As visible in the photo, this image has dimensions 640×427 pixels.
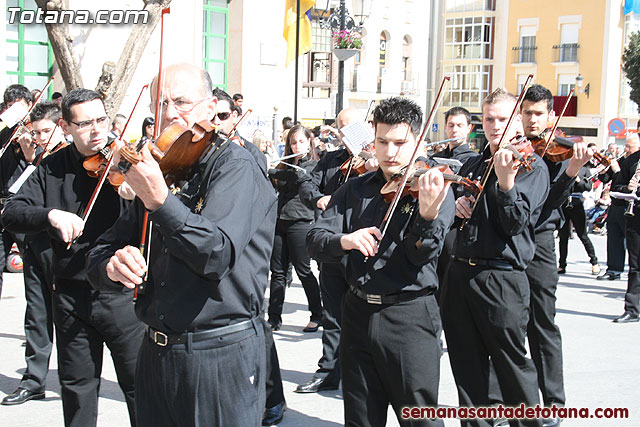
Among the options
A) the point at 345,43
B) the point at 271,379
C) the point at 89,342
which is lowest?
the point at 271,379

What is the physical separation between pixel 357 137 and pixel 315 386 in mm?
2094

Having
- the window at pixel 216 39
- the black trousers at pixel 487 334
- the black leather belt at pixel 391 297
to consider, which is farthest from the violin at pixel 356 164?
the window at pixel 216 39

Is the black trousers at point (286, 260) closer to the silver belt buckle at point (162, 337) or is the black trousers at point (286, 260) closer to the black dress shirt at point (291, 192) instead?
the black dress shirt at point (291, 192)

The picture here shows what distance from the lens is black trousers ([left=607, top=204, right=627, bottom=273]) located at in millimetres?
11117

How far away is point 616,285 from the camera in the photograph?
1129 centimetres

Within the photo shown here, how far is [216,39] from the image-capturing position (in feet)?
66.5

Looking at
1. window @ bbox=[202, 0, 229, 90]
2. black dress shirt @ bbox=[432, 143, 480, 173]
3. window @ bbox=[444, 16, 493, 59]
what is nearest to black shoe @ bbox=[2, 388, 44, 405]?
black dress shirt @ bbox=[432, 143, 480, 173]

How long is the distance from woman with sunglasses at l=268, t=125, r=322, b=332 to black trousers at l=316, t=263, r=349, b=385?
1.11 meters

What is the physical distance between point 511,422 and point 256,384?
6.96 feet

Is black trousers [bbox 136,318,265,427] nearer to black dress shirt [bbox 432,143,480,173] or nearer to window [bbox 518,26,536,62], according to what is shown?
black dress shirt [bbox 432,143,480,173]

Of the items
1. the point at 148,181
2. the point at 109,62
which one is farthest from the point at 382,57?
the point at 148,181

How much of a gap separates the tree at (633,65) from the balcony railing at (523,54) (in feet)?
19.1

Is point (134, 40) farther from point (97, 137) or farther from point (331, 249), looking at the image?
point (331, 249)

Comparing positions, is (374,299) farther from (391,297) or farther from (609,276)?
(609,276)
